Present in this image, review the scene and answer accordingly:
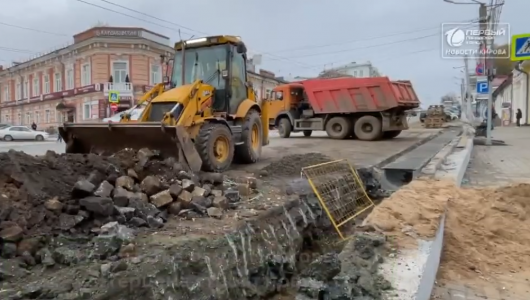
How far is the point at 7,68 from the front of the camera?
43469 millimetres

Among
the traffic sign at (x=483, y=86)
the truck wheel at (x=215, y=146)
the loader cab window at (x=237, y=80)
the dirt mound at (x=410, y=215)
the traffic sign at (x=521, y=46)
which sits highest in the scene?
the traffic sign at (x=521, y=46)

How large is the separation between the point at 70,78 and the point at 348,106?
27277mm

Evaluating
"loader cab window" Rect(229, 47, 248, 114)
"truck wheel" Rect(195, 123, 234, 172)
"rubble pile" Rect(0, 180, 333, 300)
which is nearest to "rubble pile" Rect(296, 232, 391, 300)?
"rubble pile" Rect(0, 180, 333, 300)

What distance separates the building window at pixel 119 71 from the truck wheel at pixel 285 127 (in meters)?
16.9

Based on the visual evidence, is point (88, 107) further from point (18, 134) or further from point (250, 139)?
point (250, 139)

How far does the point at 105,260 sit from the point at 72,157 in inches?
94.2

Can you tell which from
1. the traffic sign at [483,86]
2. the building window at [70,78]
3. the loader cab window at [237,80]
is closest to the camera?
the loader cab window at [237,80]

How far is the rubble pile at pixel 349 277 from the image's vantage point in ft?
8.66

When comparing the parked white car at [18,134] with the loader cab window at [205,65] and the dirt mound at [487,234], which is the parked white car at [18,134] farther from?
the dirt mound at [487,234]

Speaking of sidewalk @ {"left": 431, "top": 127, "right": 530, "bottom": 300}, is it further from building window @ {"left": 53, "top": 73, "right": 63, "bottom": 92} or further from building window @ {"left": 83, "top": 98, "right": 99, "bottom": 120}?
building window @ {"left": 53, "top": 73, "right": 63, "bottom": 92}

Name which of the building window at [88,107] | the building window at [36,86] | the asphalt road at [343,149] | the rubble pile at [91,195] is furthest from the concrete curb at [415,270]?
the building window at [36,86]

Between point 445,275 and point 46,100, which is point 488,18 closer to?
point 445,275

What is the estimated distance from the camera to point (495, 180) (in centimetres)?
794

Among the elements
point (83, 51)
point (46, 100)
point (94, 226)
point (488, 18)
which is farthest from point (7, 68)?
point (94, 226)
